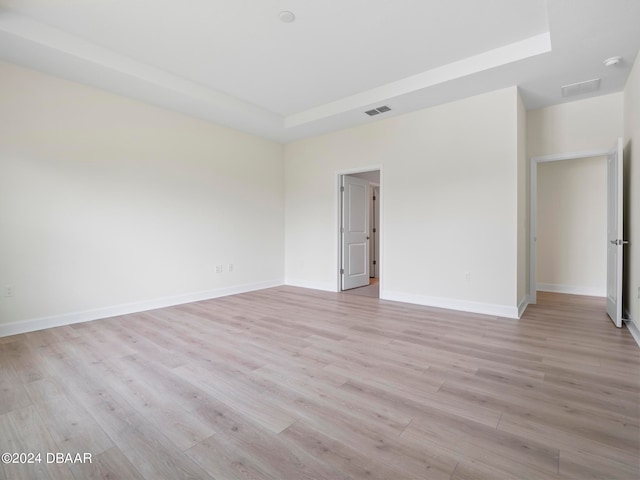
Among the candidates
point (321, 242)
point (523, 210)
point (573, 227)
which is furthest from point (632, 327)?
point (321, 242)

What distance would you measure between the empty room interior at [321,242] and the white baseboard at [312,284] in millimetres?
75

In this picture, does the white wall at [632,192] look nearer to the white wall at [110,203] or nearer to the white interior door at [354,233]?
the white interior door at [354,233]

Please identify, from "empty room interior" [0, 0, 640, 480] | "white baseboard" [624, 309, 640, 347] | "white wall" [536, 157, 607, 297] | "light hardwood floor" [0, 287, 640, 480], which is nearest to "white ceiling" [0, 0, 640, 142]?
"empty room interior" [0, 0, 640, 480]

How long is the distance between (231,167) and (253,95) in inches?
53.1

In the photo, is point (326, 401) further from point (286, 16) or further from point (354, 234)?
point (354, 234)

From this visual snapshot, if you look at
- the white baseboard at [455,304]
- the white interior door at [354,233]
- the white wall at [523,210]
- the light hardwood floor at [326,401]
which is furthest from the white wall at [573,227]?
the white interior door at [354,233]

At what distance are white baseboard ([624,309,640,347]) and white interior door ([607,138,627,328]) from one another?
0.09 meters

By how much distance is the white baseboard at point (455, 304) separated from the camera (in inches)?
149

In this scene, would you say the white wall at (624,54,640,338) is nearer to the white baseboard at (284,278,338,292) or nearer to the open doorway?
the open doorway

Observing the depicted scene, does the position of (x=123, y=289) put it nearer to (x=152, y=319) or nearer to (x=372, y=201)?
(x=152, y=319)

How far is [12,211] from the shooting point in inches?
125

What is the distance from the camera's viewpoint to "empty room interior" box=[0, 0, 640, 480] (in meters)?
1.62

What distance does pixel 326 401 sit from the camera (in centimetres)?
192

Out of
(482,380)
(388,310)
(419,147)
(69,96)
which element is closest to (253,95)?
(69,96)
